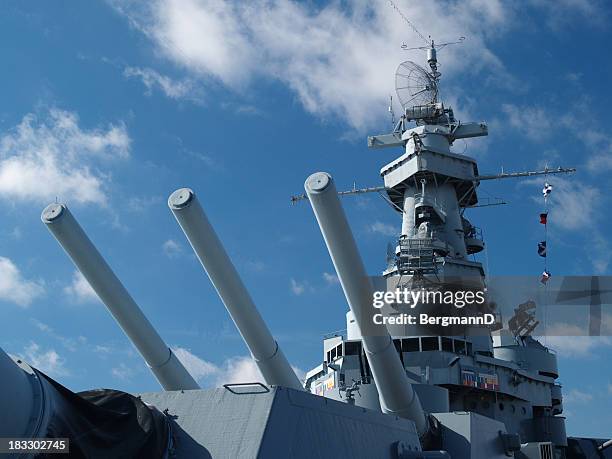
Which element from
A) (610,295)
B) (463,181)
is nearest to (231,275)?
(610,295)

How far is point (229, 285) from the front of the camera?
8.25 meters

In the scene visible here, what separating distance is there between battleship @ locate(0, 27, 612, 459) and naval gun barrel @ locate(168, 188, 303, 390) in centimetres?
2

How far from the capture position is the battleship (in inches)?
186

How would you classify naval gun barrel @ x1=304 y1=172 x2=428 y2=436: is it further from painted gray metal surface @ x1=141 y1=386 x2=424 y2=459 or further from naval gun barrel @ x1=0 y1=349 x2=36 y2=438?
A: naval gun barrel @ x1=0 y1=349 x2=36 y2=438

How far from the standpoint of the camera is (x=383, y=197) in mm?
23797

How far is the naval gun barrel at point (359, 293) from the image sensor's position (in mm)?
7195

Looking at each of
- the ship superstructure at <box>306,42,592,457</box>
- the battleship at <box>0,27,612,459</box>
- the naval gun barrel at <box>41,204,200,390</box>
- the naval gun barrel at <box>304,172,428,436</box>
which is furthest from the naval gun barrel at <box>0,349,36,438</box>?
the ship superstructure at <box>306,42,592,457</box>

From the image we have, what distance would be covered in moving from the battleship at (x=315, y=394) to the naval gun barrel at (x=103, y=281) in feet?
0.05

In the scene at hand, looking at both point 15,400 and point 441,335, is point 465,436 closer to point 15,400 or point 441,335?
point 15,400

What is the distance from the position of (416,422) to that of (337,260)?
242 cm

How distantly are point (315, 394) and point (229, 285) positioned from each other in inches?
67.2

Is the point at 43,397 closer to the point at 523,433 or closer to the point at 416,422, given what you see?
the point at 416,422

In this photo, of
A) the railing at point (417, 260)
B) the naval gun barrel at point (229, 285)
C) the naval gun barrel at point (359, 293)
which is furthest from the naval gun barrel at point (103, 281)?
the railing at point (417, 260)

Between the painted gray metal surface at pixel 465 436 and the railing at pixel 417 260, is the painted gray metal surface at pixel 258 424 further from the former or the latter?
the railing at pixel 417 260
